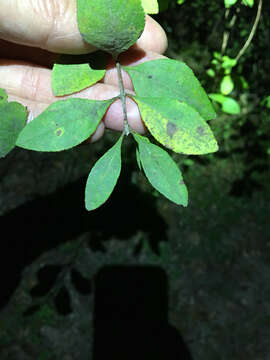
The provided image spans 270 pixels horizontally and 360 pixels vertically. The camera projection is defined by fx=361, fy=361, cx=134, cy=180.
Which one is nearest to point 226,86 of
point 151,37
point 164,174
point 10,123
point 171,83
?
point 151,37

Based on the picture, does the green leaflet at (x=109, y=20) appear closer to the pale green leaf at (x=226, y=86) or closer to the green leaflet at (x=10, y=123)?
the green leaflet at (x=10, y=123)

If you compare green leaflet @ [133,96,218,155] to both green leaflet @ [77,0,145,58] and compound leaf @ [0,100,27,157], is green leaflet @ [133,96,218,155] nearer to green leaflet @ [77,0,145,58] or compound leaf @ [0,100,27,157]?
green leaflet @ [77,0,145,58]

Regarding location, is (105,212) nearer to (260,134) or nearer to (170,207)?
(170,207)

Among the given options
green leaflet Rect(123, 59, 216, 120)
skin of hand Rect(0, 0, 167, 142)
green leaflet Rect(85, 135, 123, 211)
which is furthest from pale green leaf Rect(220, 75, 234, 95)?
green leaflet Rect(85, 135, 123, 211)

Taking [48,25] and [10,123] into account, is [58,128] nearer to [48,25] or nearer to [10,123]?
[10,123]

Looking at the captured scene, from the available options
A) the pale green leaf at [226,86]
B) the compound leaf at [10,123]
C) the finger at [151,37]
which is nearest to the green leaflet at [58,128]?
the compound leaf at [10,123]

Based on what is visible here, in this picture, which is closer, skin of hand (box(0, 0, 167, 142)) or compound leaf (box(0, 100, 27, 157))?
compound leaf (box(0, 100, 27, 157))

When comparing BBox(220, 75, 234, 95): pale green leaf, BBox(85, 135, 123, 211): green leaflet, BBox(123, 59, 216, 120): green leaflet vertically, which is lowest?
BBox(220, 75, 234, 95): pale green leaf
